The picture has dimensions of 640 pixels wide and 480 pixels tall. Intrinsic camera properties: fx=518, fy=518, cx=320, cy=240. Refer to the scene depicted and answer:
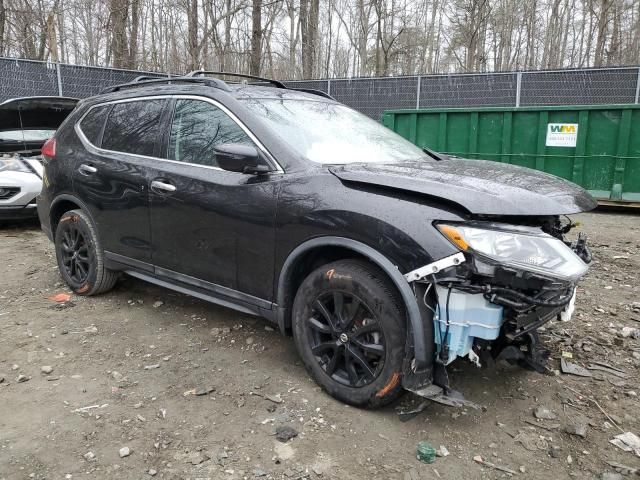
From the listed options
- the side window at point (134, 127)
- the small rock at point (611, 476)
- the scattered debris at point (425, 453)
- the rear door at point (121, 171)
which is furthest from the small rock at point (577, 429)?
the side window at point (134, 127)

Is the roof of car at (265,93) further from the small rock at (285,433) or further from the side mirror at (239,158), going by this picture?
the small rock at (285,433)

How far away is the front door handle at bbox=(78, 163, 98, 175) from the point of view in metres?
4.18

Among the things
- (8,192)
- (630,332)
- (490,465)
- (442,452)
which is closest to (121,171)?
(442,452)

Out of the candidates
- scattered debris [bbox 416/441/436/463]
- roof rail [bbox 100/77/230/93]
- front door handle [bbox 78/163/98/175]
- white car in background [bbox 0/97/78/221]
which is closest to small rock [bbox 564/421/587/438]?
scattered debris [bbox 416/441/436/463]

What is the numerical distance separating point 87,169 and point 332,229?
99.5 inches

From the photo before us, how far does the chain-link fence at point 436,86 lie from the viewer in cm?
1115

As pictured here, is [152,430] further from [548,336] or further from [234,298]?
[548,336]

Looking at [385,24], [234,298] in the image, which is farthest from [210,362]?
[385,24]

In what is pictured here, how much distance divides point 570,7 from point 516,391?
2916cm

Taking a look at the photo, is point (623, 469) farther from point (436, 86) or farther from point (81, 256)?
point (436, 86)

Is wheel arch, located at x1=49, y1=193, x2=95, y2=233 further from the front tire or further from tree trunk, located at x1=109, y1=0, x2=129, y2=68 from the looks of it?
tree trunk, located at x1=109, y1=0, x2=129, y2=68

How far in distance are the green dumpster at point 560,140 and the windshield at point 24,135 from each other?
268 inches

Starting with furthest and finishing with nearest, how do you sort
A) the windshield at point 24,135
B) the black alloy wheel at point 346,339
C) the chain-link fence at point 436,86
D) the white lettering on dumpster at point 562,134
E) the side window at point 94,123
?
the chain-link fence at point 436,86 → the white lettering on dumpster at point 562,134 → the windshield at point 24,135 → the side window at point 94,123 → the black alloy wheel at point 346,339

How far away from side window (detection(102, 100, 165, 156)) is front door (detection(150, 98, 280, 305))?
218mm
